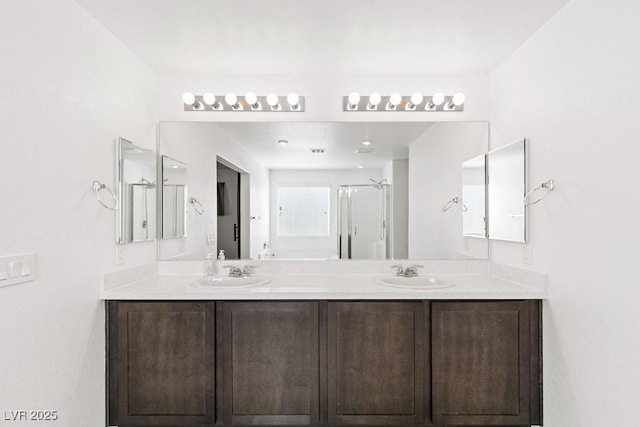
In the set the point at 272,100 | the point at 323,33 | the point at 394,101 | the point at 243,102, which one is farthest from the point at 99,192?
the point at 394,101

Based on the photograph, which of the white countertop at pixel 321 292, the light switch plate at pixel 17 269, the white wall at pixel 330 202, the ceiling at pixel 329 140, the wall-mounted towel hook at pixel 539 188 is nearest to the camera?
the light switch plate at pixel 17 269

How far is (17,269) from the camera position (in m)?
1.49

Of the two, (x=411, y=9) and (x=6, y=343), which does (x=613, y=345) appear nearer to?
(x=411, y=9)

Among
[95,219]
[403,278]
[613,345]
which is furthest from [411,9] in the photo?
[95,219]

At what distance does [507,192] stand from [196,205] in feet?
6.95

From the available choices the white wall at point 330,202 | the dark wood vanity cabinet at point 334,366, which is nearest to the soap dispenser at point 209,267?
the white wall at point 330,202

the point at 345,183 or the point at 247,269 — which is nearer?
the point at 247,269

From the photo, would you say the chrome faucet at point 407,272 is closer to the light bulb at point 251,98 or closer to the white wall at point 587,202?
the white wall at point 587,202

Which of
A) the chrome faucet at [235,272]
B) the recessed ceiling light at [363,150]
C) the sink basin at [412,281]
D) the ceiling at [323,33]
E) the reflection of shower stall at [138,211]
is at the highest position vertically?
the ceiling at [323,33]

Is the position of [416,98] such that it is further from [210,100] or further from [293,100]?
[210,100]

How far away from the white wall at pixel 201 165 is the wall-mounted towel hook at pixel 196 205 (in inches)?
1.0

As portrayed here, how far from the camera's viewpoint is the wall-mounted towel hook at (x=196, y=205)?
280 centimetres

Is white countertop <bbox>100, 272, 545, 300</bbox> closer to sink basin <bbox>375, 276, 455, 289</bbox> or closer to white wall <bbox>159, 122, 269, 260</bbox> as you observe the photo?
sink basin <bbox>375, 276, 455, 289</bbox>

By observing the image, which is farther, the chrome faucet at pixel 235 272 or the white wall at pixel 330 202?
the white wall at pixel 330 202
